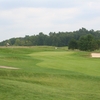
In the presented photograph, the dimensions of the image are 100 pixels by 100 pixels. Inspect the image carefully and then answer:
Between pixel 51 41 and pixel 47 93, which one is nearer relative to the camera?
pixel 47 93

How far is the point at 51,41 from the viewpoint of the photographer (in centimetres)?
12800

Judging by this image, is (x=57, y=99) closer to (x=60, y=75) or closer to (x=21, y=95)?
(x=21, y=95)

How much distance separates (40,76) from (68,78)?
1.67m

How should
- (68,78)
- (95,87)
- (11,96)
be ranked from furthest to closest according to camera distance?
(68,78)
(95,87)
(11,96)

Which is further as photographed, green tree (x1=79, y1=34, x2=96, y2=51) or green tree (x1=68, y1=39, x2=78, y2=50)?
green tree (x1=68, y1=39, x2=78, y2=50)

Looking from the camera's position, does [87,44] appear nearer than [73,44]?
Yes

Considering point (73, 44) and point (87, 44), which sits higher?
point (73, 44)

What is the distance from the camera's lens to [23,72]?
15219mm

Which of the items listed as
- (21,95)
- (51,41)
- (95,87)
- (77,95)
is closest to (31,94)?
(21,95)

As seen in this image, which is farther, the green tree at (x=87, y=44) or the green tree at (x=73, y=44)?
the green tree at (x=73, y=44)

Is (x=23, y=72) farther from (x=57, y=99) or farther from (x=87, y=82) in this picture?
(x=57, y=99)

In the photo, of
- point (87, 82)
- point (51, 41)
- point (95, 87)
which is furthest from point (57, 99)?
point (51, 41)

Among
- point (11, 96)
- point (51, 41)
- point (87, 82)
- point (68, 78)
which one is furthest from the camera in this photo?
point (51, 41)

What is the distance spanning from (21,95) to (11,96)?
1.26ft
